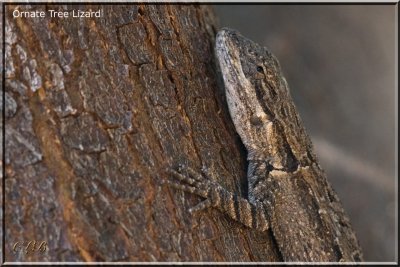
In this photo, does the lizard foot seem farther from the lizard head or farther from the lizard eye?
the lizard eye

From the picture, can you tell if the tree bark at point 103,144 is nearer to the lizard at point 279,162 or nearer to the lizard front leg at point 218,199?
the lizard front leg at point 218,199

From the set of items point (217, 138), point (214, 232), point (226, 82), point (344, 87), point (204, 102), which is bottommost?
point (214, 232)

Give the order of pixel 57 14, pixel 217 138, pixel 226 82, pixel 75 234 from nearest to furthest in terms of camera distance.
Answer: pixel 75 234
pixel 57 14
pixel 217 138
pixel 226 82

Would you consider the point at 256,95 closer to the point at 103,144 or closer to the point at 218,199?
the point at 218,199

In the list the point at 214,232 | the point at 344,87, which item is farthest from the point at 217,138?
the point at 344,87

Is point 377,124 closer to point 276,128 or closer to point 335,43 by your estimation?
point 335,43

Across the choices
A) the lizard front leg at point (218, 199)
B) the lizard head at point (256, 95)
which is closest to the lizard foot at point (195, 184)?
the lizard front leg at point (218, 199)

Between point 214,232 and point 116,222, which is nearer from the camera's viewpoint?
point 116,222

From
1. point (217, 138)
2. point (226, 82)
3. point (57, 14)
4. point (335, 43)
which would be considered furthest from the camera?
point (335, 43)
